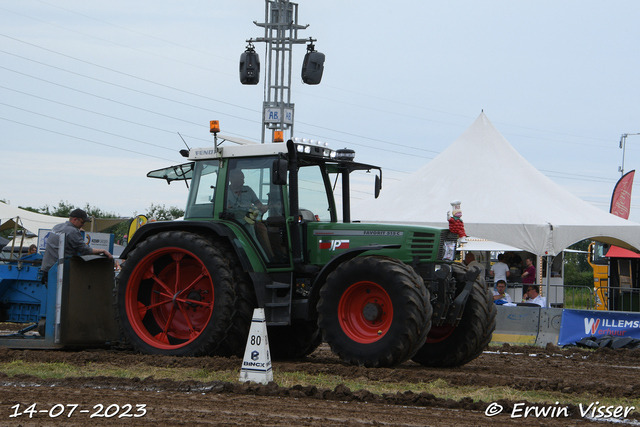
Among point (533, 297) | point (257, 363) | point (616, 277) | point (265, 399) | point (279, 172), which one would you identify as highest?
point (279, 172)

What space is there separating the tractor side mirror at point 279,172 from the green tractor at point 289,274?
1 centimetres

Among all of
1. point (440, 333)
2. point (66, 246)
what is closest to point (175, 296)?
point (66, 246)

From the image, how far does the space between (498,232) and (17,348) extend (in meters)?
9.31

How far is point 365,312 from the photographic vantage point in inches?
297

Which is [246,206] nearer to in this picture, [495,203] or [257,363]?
[257,363]

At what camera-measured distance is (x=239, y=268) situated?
316 inches

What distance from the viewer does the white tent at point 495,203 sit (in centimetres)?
1415

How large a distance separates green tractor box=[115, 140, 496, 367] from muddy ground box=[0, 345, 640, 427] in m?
0.41

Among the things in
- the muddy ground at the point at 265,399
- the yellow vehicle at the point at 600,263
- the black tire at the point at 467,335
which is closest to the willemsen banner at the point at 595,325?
the muddy ground at the point at 265,399

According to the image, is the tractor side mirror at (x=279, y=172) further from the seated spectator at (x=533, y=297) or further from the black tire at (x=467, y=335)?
the seated spectator at (x=533, y=297)

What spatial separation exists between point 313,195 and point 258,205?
0.73 metres

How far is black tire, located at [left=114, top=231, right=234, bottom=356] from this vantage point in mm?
7895

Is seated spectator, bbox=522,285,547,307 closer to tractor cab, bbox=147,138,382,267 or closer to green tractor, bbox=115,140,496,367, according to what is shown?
green tractor, bbox=115,140,496,367

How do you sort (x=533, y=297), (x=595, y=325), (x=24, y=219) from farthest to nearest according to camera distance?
(x=24, y=219)
(x=533, y=297)
(x=595, y=325)
